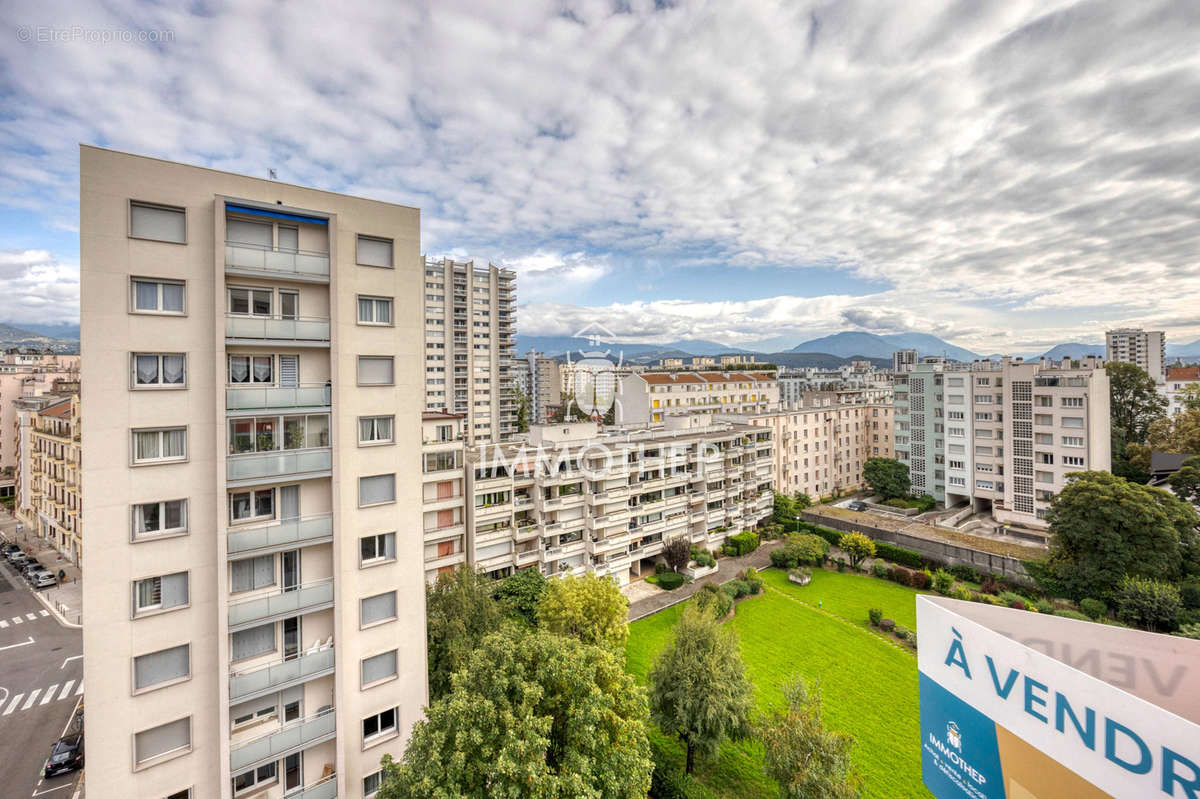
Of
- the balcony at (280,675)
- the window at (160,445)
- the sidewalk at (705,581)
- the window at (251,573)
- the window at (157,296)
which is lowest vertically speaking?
the sidewalk at (705,581)

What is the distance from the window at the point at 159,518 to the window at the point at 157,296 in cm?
477

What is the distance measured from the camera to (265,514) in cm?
1405

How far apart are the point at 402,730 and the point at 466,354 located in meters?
63.5

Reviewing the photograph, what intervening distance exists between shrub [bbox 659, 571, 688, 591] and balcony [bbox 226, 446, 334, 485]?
2700 cm

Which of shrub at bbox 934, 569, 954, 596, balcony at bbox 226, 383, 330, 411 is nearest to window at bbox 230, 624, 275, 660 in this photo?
balcony at bbox 226, 383, 330, 411

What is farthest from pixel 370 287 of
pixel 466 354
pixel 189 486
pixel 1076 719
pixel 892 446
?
pixel 892 446

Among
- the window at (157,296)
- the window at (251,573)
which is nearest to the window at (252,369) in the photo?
the window at (157,296)

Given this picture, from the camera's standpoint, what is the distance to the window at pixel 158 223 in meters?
12.1

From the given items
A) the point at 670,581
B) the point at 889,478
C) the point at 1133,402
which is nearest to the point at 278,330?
the point at 670,581

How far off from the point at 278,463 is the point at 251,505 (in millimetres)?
1508

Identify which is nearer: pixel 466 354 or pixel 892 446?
pixel 892 446

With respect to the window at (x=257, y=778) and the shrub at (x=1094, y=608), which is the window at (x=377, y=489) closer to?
the window at (x=257, y=778)

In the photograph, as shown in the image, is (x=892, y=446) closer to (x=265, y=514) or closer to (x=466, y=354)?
(x=466, y=354)

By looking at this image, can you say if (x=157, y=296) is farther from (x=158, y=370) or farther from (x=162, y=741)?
(x=162, y=741)
